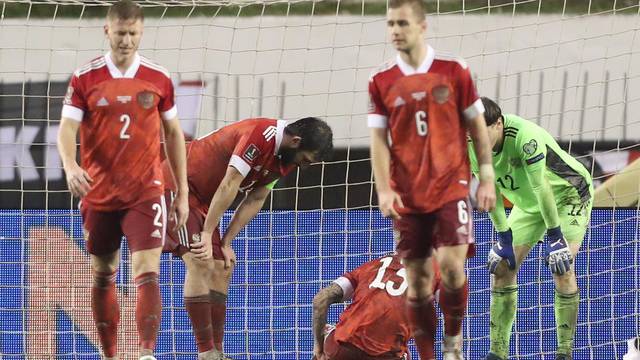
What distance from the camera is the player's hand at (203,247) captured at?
762 centimetres

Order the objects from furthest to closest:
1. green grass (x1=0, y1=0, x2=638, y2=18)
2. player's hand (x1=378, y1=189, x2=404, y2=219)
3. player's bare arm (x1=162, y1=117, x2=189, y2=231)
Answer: green grass (x1=0, y1=0, x2=638, y2=18)
player's bare arm (x1=162, y1=117, x2=189, y2=231)
player's hand (x1=378, y1=189, x2=404, y2=219)

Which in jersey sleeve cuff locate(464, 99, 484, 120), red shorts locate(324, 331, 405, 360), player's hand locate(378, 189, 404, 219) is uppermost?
jersey sleeve cuff locate(464, 99, 484, 120)

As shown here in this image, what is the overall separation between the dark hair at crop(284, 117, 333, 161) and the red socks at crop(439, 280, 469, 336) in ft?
5.13

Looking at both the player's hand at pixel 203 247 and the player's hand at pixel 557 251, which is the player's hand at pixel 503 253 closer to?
the player's hand at pixel 557 251

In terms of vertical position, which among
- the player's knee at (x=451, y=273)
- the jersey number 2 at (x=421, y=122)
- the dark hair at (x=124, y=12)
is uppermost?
the dark hair at (x=124, y=12)

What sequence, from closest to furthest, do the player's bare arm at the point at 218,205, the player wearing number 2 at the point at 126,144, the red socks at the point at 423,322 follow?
the player wearing number 2 at the point at 126,144
the red socks at the point at 423,322
the player's bare arm at the point at 218,205

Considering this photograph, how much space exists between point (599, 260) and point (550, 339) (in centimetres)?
75

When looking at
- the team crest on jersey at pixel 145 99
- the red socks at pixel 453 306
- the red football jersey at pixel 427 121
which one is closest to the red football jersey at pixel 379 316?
the red socks at pixel 453 306

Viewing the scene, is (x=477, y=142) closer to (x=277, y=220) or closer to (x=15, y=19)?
(x=277, y=220)

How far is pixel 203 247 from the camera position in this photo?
25.0 ft

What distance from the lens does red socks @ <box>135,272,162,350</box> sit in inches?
249

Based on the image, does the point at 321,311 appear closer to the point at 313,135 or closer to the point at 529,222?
the point at 313,135

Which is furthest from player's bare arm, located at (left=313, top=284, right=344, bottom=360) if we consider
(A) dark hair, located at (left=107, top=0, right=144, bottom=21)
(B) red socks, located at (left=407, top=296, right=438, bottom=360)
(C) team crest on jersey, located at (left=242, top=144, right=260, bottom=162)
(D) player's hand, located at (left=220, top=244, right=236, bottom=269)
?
(A) dark hair, located at (left=107, top=0, right=144, bottom=21)

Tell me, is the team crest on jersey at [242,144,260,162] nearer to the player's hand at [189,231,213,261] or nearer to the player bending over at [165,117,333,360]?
the player bending over at [165,117,333,360]
